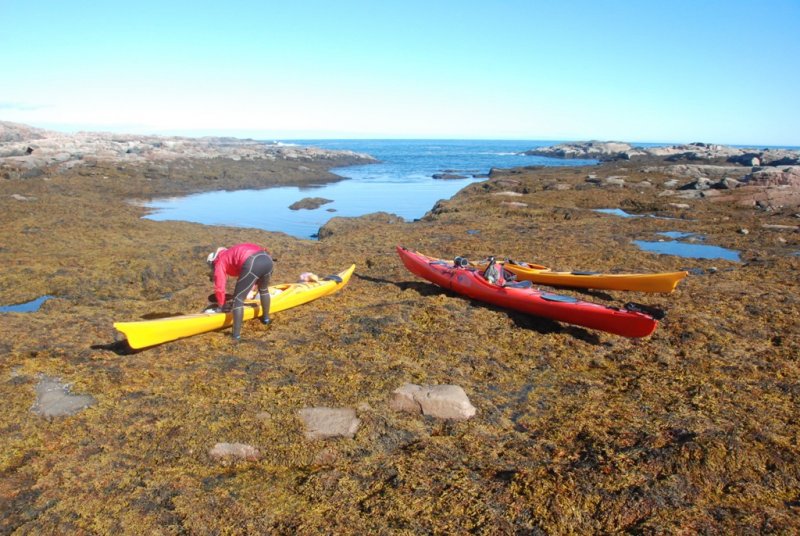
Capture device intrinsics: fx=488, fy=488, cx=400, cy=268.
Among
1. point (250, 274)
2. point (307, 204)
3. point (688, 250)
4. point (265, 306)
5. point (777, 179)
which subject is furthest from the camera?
point (307, 204)

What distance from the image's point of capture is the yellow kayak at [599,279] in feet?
27.9

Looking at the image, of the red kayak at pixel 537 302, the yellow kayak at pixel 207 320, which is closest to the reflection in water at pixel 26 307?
the yellow kayak at pixel 207 320

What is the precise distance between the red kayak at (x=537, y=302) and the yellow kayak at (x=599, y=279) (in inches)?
32.6

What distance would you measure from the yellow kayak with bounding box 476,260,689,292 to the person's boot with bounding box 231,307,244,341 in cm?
457

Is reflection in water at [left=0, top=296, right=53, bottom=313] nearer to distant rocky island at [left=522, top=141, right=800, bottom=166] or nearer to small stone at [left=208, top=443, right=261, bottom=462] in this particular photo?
small stone at [left=208, top=443, right=261, bottom=462]

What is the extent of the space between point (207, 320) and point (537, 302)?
4.86 metres

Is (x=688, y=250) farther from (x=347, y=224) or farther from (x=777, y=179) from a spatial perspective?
(x=777, y=179)

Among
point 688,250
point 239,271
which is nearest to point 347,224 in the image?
point 688,250

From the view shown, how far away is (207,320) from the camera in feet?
22.5

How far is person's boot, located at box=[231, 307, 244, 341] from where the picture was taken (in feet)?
22.4

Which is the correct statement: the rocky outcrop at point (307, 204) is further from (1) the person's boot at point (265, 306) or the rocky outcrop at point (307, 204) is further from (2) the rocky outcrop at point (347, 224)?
(1) the person's boot at point (265, 306)

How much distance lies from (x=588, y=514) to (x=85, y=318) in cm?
758

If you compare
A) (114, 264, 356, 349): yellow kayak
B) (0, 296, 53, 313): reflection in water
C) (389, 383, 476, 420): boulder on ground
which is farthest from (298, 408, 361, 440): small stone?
(0, 296, 53, 313): reflection in water

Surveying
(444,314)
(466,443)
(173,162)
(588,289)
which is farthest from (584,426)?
(173,162)
